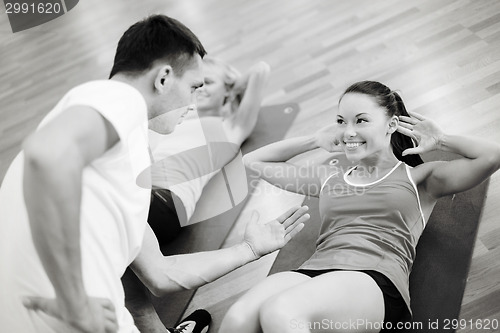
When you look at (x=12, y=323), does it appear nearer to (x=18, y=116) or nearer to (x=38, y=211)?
(x=38, y=211)

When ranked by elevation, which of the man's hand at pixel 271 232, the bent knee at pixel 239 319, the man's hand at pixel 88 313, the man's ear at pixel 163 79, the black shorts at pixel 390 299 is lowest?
the black shorts at pixel 390 299

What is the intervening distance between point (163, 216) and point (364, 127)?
97 centimetres

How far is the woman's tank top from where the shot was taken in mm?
1651

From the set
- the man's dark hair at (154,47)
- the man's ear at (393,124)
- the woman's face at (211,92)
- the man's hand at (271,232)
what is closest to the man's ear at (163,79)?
the man's dark hair at (154,47)

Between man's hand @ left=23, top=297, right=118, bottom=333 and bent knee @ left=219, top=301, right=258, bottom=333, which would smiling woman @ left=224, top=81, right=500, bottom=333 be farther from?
man's hand @ left=23, top=297, right=118, bottom=333

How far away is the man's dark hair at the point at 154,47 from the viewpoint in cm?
134

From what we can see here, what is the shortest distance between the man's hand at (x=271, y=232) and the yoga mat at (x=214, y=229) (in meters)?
0.61

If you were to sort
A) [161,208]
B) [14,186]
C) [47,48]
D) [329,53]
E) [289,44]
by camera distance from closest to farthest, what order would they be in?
[14,186] → [161,208] → [329,53] → [289,44] → [47,48]

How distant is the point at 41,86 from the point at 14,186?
356 centimetres

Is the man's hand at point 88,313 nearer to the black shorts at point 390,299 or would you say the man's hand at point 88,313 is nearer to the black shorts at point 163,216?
the black shorts at point 390,299

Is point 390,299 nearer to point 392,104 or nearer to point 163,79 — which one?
point 392,104

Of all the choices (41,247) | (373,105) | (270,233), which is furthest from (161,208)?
(41,247)

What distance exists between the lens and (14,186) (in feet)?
3.71

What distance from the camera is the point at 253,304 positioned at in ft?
5.15
